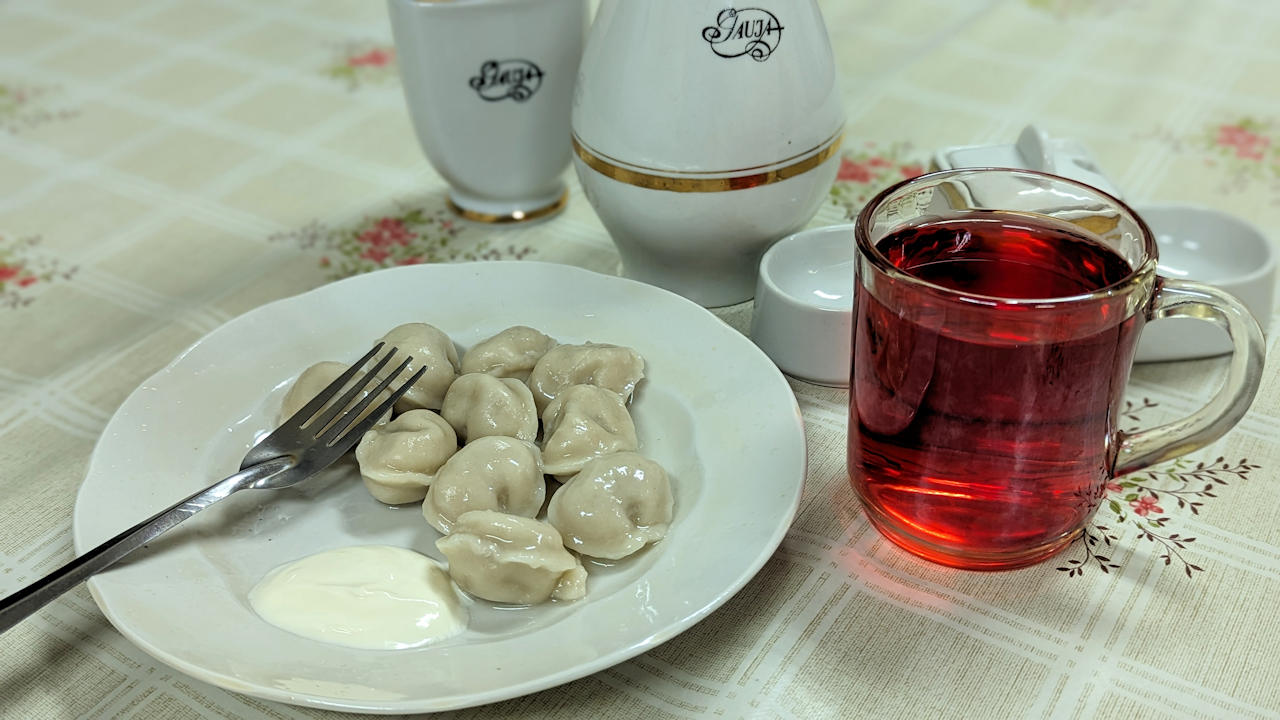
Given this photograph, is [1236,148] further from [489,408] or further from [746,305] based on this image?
[489,408]

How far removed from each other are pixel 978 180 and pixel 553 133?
0.52 metres

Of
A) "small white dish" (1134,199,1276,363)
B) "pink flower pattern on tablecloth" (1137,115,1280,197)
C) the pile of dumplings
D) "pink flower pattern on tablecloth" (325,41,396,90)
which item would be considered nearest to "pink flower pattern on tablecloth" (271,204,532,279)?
the pile of dumplings

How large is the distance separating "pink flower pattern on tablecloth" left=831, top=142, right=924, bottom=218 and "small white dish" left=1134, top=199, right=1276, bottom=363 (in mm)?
270

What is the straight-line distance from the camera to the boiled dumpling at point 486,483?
2.31 feet

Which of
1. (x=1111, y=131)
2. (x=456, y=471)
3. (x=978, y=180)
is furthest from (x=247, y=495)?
(x=1111, y=131)

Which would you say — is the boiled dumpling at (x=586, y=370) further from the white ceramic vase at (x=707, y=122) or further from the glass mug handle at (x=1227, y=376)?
the glass mug handle at (x=1227, y=376)

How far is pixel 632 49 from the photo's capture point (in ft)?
2.86

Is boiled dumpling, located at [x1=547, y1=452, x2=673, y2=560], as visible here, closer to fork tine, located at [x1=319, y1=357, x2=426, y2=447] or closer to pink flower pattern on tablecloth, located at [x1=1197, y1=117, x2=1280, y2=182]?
fork tine, located at [x1=319, y1=357, x2=426, y2=447]

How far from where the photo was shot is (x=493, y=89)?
106cm

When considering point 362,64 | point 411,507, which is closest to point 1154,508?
point 411,507

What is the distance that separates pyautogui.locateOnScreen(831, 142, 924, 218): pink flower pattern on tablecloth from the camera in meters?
1.17

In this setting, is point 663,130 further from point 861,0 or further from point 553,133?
point 861,0

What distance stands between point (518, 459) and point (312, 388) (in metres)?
0.18

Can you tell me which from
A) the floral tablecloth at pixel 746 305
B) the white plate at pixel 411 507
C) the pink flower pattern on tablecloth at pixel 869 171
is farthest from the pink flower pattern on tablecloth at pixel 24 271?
the pink flower pattern on tablecloth at pixel 869 171
